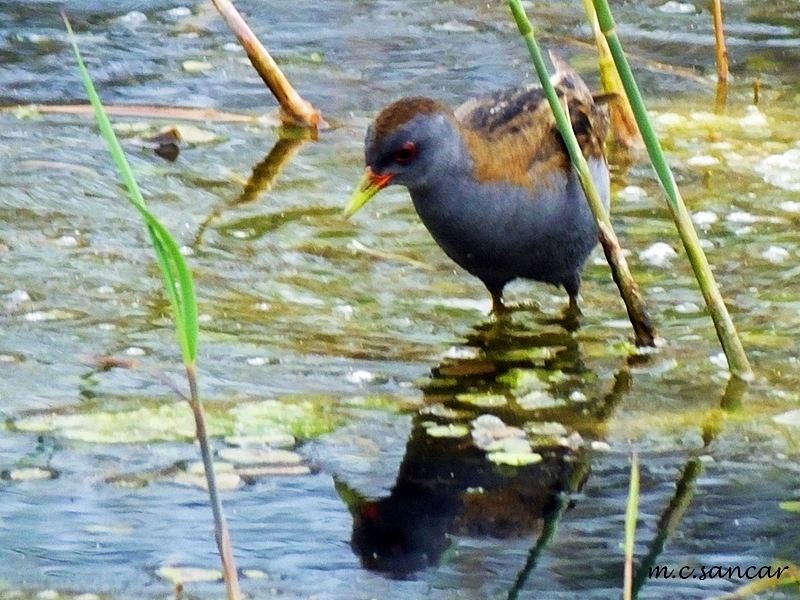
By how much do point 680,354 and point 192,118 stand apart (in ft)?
9.56

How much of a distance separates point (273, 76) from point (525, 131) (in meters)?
1.93

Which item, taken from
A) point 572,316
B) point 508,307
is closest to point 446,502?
point 572,316

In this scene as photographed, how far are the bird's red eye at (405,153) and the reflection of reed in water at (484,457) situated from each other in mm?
594

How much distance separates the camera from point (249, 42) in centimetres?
676

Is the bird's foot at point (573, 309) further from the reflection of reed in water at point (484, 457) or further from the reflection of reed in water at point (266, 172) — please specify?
the reflection of reed in water at point (266, 172)

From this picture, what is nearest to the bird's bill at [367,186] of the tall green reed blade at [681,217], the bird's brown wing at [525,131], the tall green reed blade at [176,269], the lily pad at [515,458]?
the bird's brown wing at [525,131]

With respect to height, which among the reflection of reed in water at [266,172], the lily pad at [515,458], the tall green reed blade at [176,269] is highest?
the tall green reed blade at [176,269]

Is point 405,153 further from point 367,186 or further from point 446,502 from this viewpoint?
point 446,502

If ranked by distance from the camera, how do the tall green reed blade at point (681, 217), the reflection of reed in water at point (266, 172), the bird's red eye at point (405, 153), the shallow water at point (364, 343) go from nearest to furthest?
1. the shallow water at point (364, 343)
2. the tall green reed blade at point (681, 217)
3. the bird's red eye at point (405, 153)
4. the reflection of reed in water at point (266, 172)

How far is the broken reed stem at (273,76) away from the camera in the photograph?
6.71 m

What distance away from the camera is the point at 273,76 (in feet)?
22.6

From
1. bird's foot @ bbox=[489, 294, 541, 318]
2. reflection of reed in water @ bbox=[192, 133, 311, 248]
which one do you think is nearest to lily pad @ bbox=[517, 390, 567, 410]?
bird's foot @ bbox=[489, 294, 541, 318]

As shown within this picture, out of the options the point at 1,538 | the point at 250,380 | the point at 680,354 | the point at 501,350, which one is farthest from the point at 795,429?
the point at 1,538

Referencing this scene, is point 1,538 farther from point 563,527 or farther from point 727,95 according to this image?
point 727,95
